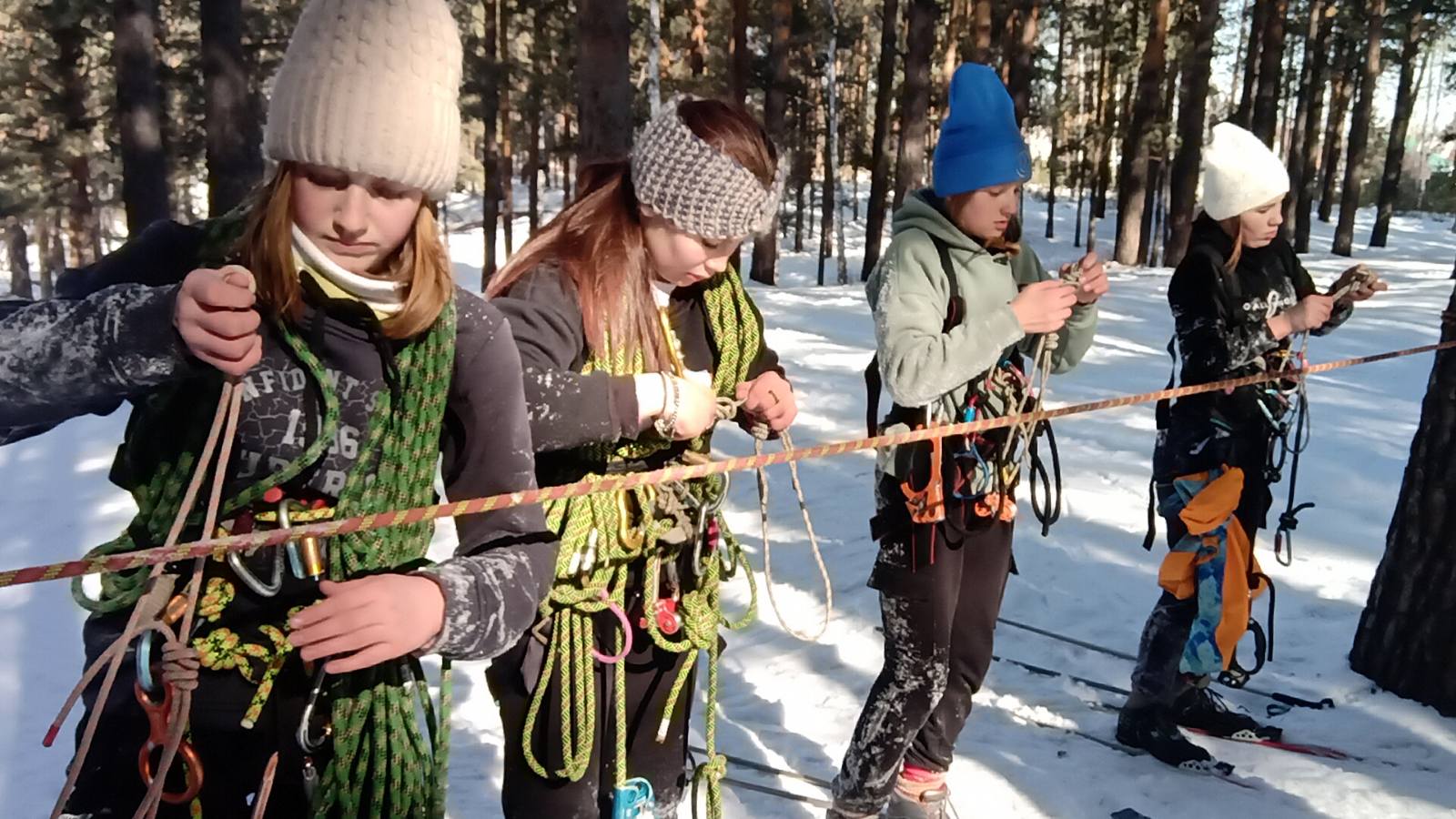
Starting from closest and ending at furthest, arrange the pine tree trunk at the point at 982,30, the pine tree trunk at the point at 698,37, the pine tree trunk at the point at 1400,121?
1. the pine tree trunk at the point at 982,30
2. the pine tree trunk at the point at 698,37
3. the pine tree trunk at the point at 1400,121

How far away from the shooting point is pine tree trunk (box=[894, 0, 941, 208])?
1435 cm

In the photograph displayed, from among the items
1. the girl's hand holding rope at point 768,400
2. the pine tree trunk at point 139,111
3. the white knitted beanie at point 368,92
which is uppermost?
the pine tree trunk at point 139,111

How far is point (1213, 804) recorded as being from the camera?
3191 mm

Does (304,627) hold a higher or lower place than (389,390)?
lower

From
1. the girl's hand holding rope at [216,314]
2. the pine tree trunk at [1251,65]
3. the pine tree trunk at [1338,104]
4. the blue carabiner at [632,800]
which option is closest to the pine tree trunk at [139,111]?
the blue carabiner at [632,800]

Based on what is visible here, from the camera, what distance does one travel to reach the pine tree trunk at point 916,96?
1435 centimetres

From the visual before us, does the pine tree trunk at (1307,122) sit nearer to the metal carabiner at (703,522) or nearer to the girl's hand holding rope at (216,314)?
the metal carabiner at (703,522)

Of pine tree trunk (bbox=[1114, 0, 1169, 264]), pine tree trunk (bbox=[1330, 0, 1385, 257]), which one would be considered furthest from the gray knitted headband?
pine tree trunk (bbox=[1330, 0, 1385, 257])

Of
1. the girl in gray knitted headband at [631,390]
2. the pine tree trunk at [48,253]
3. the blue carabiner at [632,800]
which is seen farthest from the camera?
the pine tree trunk at [48,253]

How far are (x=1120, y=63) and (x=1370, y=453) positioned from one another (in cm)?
2108

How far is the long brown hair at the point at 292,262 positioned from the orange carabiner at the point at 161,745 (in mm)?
581

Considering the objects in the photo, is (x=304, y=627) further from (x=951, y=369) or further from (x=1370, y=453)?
(x=1370, y=453)

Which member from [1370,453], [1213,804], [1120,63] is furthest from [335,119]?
[1120,63]

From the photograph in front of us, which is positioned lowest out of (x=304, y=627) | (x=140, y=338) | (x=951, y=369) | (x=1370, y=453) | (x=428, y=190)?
(x=1370, y=453)
